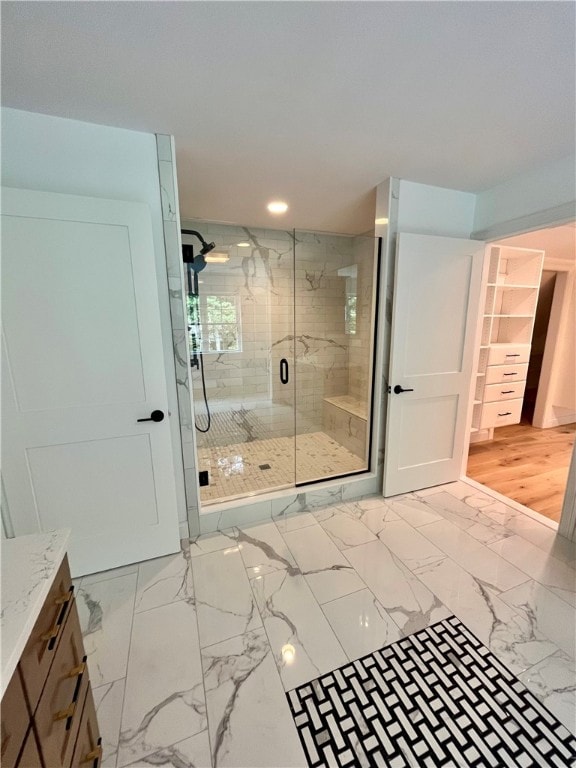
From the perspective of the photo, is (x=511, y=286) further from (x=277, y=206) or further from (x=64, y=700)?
(x=64, y=700)

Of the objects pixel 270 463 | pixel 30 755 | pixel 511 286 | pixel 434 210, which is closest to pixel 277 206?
pixel 434 210

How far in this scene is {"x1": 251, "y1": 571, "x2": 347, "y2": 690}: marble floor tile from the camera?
1.33 m

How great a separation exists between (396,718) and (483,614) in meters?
0.71

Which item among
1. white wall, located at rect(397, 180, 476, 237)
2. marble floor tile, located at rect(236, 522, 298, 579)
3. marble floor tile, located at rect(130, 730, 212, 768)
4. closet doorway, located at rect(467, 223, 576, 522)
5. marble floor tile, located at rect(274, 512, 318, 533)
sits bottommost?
marble floor tile, located at rect(274, 512, 318, 533)

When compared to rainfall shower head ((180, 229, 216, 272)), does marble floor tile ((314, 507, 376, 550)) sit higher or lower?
lower

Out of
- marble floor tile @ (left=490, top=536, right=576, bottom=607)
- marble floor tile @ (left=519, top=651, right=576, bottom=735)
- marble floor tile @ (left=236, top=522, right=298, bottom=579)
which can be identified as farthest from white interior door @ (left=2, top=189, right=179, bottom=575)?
marble floor tile @ (left=490, top=536, right=576, bottom=607)

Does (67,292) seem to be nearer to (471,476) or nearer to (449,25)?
(449,25)

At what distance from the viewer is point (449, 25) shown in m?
1.05

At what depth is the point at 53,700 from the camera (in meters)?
0.75

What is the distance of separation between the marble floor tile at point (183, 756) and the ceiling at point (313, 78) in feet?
7.97

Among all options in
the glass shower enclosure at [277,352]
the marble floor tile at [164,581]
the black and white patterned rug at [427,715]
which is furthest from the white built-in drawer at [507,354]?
the marble floor tile at [164,581]

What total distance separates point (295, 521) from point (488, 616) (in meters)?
1.22

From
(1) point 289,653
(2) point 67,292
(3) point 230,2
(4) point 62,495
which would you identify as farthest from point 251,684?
(3) point 230,2

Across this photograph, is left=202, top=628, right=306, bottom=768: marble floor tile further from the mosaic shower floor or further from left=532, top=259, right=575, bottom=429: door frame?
left=532, top=259, right=575, bottom=429: door frame
